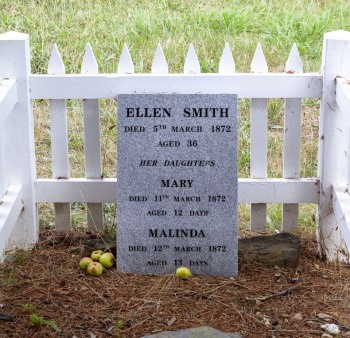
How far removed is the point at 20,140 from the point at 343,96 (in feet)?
5.92

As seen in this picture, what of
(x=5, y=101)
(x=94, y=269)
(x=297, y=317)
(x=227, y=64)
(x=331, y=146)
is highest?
(x=227, y=64)

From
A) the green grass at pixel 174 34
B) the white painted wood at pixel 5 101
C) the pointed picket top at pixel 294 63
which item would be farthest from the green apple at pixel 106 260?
the green grass at pixel 174 34

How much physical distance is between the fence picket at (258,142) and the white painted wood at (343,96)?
1.36 feet

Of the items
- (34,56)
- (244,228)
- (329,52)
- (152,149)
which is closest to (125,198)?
(152,149)

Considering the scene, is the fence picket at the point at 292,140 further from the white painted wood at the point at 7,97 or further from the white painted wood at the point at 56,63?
the white painted wood at the point at 7,97

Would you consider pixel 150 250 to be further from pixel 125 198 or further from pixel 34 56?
pixel 34 56

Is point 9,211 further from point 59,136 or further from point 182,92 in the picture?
point 182,92

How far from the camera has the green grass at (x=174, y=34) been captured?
248 inches

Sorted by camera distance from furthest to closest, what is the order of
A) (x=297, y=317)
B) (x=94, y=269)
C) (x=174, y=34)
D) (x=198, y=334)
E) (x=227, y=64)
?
(x=174, y=34)
(x=227, y=64)
(x=94, y=269)
(x=297, y=317)
(x=198, y=334)

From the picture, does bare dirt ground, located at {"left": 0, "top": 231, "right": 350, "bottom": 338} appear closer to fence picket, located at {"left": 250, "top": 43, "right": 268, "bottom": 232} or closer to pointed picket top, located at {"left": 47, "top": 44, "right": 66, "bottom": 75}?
fence picket, located at {"left": 250, "top": 43, "right": 268, "bottom": 232}

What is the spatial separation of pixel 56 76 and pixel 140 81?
477mm

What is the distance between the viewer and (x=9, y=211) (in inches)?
170

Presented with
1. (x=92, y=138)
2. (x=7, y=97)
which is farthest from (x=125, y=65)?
(x=7, y=97)

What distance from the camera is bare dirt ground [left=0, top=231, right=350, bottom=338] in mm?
3766
